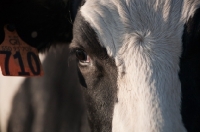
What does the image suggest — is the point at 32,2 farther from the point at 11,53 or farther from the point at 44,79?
the point at 44,79

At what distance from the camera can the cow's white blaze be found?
2.14 m

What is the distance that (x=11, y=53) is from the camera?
2.99 meters

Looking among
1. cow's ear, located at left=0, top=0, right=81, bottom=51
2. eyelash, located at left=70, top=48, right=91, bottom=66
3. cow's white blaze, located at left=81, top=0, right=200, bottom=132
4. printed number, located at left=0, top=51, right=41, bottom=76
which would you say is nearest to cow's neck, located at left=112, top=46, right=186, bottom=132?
cow's white blaze, located at left=81, top=0, right=200, bottom=132

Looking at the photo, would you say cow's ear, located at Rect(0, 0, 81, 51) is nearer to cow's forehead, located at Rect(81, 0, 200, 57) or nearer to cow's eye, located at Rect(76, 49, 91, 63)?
cow's eye, located at Rect(76, 49, 91, 63)

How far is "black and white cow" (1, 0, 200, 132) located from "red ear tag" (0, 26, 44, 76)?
56 centimetres

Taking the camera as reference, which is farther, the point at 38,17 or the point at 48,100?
the point at 48,100

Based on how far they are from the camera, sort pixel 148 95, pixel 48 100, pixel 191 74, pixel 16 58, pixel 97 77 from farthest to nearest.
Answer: pixel 48 100, pixel 16 58, pixel 97 77, pixel 191 74, pixel 148 95

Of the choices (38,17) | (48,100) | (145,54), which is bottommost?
(48,100)

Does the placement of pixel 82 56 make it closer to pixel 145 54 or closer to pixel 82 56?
pixel 82 56

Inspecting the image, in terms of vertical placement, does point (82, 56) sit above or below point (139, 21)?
below

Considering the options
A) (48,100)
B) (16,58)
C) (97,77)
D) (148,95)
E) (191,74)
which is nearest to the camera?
(148,95)

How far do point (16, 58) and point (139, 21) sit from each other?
0.91 m

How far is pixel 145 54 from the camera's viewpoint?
2248 mm

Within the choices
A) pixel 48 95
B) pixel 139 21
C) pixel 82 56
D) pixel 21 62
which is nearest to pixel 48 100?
pixel 48 95
